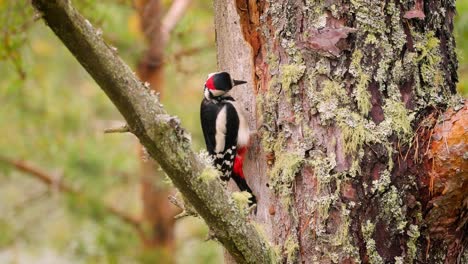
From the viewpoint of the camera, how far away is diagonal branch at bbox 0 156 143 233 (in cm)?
751

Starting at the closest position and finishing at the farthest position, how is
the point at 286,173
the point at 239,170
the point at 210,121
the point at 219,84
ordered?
the point at 286,173 → the point at 239,170 → the point at 219,84 → the point at 210,121

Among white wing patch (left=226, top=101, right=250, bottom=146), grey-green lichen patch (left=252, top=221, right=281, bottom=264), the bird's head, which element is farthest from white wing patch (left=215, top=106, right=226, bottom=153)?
grey-green lichen patch (left=252, top=221, right=281, bottom=264)

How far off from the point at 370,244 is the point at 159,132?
0.93 metres

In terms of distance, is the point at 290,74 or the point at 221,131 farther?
the point at 221,131

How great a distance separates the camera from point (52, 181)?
7.62m

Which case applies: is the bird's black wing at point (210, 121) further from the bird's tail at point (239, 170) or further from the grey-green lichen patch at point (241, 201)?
the grey-green lichen patch at point (241, 201)

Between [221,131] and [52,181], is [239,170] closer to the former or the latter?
[221,131]

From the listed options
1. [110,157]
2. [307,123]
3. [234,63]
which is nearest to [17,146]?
[110,157]

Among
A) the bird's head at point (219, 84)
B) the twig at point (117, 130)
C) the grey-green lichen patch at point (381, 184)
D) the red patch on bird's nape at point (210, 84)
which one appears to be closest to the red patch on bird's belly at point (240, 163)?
the bird's head at point (219, 84)

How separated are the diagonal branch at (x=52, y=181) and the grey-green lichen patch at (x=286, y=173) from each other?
16.0ft

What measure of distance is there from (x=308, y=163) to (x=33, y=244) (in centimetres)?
621

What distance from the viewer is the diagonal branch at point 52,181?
7.51 m

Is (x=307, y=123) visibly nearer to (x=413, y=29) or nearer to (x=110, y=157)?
(x=413, y=29)

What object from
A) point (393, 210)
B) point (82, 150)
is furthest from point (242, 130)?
point (82, 150)
